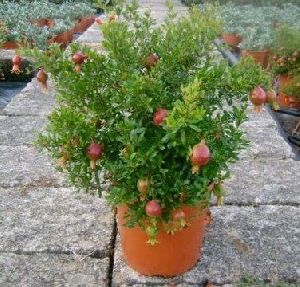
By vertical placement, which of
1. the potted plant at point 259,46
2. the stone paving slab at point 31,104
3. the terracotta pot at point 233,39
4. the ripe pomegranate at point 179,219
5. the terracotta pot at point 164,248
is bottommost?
the terracotta pot at point 233,39

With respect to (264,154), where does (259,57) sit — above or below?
below

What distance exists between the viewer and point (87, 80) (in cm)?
196

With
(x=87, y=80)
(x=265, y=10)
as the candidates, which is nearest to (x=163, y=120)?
(x=87, y=80)

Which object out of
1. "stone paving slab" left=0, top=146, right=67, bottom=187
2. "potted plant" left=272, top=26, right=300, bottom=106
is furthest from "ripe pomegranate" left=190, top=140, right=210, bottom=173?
"potted plant" left=272, top=26, right=300, bottom=106

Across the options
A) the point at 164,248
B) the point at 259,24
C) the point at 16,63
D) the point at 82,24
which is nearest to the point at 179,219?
the point at 164,248

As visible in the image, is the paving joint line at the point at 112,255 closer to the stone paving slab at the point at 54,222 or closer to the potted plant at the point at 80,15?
the stone paving slab at the point at 54,222

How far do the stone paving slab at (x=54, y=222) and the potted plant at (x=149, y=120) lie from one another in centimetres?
37

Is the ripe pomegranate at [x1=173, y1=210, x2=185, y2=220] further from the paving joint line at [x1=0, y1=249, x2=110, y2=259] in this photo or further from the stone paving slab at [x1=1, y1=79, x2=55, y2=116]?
the stone paving slab at [x1=1, y1=79, x2=55, y2=116]

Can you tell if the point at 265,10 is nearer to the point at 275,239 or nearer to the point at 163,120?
the point at 275,239

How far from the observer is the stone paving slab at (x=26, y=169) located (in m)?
2.97

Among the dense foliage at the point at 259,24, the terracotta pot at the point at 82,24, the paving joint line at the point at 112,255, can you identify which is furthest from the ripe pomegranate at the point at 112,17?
the terracotta pot at the point at 82,24

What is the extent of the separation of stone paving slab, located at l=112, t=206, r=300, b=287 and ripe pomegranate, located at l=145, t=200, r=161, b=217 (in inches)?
17.3

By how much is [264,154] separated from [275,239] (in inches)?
40.1

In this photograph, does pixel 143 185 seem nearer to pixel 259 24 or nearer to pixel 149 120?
pixel 149 120
